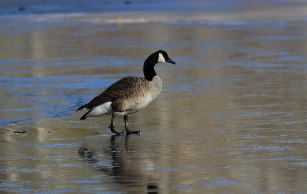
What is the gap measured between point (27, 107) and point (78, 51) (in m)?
9.66

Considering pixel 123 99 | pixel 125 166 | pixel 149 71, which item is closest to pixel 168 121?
pixel 149 71

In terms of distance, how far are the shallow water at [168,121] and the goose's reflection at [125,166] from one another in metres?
0.01

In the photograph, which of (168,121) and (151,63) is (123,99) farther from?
(168,121)

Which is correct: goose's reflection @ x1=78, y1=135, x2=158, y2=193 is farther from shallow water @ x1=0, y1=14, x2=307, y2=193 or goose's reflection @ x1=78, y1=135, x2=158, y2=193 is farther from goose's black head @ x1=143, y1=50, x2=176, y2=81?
goose's black head @ x1=143, y1=50, x2=176, y2=81

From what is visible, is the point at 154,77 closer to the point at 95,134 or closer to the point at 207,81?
the point at 95,134

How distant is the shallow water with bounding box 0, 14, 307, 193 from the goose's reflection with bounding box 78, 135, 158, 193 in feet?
0.03

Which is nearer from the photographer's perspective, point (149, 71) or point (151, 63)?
point (149, 71)

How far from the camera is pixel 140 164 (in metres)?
7.78

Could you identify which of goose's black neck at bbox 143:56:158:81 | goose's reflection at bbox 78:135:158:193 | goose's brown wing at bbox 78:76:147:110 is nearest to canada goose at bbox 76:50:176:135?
goose's brown wing at bbox 78:76:147:110

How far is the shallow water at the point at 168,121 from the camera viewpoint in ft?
23.4

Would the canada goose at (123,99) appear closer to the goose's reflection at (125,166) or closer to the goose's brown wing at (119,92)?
the goose's brown wing at (119,92)

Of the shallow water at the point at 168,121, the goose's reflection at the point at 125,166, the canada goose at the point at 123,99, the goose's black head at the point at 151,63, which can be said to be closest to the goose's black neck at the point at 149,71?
the goose's black head at the point at 151,63

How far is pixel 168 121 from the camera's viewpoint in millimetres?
10602

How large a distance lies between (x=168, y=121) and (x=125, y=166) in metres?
2.96
